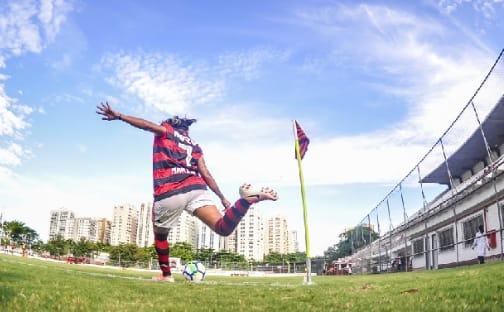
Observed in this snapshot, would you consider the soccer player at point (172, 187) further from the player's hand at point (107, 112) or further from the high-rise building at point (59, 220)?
the high-rise building at point (59, 220)

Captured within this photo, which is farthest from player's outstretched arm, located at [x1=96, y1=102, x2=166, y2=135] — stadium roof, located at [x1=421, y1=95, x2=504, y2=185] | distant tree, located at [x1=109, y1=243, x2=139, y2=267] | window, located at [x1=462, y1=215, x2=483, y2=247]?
distant tree, located at [x1=109, y1=243, x2=139, y2=267]

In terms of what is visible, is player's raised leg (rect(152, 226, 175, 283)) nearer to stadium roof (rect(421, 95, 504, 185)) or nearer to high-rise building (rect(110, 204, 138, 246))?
stadium roof (rect(421, 95, 504, 185))

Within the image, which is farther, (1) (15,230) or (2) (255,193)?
(1) (15,230)

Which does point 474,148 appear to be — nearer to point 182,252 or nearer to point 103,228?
point 182,252

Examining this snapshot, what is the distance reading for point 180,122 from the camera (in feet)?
35.5

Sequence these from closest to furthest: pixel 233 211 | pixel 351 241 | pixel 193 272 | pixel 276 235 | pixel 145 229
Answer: pixel 233 211 → pixel 193 272 → pixel 351 241 → pixel 145 229 → pixel 276 235

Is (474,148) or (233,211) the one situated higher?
(474,148)

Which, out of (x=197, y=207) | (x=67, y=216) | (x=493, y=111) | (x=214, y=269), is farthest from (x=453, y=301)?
(x=67, y=216)

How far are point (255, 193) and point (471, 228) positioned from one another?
1446 cm

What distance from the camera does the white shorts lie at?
32.1 feet

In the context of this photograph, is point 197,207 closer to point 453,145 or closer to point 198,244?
point 453,145

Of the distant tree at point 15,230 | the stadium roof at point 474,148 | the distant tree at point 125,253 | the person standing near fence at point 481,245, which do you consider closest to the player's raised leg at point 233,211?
the stadium roof at point 474,148

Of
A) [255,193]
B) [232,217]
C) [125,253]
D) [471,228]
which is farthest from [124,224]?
[255,193]

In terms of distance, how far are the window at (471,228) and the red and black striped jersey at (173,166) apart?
498 inches
